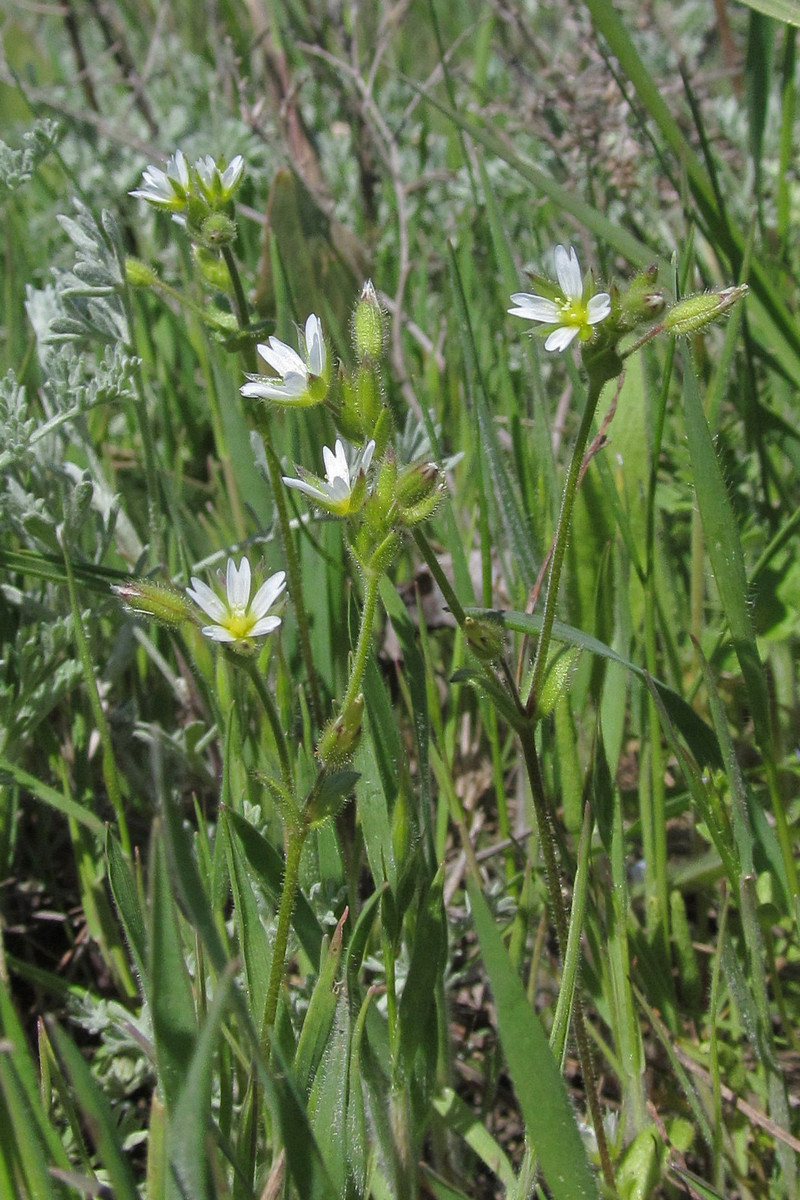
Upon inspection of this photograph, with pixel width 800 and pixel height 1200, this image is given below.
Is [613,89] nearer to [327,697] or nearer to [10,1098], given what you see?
[327,697]

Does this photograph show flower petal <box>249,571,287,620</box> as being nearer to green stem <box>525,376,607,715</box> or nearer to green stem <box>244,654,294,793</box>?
green stem <box>244,654,294,793</box>

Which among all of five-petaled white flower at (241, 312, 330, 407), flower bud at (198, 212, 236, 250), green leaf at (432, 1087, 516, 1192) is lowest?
green leaf at (432, 1087, 516, 1192)

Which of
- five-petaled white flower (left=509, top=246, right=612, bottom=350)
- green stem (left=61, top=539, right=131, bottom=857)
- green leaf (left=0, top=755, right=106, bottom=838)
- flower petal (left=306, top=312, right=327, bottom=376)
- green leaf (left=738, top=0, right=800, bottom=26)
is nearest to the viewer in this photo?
five-petaled white flower (left=509, top=246, right=612, bottom=350)

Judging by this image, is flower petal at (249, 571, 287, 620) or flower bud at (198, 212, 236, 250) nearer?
flower petal at (249, 571, 287, 620)

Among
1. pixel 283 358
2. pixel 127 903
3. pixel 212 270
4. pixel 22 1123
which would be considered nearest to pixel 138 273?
pixel 212 270

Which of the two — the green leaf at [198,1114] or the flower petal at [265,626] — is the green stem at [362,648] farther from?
the green leaf at [198,1114]

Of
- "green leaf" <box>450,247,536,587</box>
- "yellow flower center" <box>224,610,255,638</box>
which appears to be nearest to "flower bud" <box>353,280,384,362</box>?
"green leaf" <box>450,247,536,587</box>
